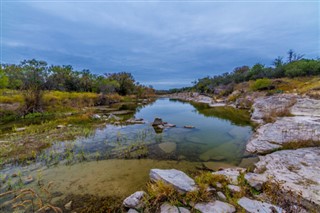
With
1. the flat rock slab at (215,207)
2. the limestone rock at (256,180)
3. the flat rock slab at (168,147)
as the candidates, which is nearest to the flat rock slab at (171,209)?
the flat rock slab at (215,207)

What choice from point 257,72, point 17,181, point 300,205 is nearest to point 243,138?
point 300,205

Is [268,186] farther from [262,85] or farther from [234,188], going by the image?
[262,85]

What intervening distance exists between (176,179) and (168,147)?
326cm

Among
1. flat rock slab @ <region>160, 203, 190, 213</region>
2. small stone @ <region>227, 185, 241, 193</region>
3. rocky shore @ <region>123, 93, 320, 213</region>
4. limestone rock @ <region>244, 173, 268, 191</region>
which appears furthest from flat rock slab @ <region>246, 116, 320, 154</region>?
flat rock slab @ <region>160, 203, 190, 213</region>

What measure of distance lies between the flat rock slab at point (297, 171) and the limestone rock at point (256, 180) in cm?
20

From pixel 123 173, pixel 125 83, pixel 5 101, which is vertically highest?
pixel 125 83

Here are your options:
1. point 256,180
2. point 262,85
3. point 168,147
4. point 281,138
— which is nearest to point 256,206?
point 256,180

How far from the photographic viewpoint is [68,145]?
21.4 feet

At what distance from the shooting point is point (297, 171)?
383 centimetres

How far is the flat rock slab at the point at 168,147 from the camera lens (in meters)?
6.34

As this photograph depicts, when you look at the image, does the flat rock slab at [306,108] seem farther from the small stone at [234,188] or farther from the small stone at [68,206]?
the small stone at [68,206]

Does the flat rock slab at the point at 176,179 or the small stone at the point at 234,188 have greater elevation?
the flat rock slab at the point at 176,179

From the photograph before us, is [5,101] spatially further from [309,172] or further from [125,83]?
[125,83]

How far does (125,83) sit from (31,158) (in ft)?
138
